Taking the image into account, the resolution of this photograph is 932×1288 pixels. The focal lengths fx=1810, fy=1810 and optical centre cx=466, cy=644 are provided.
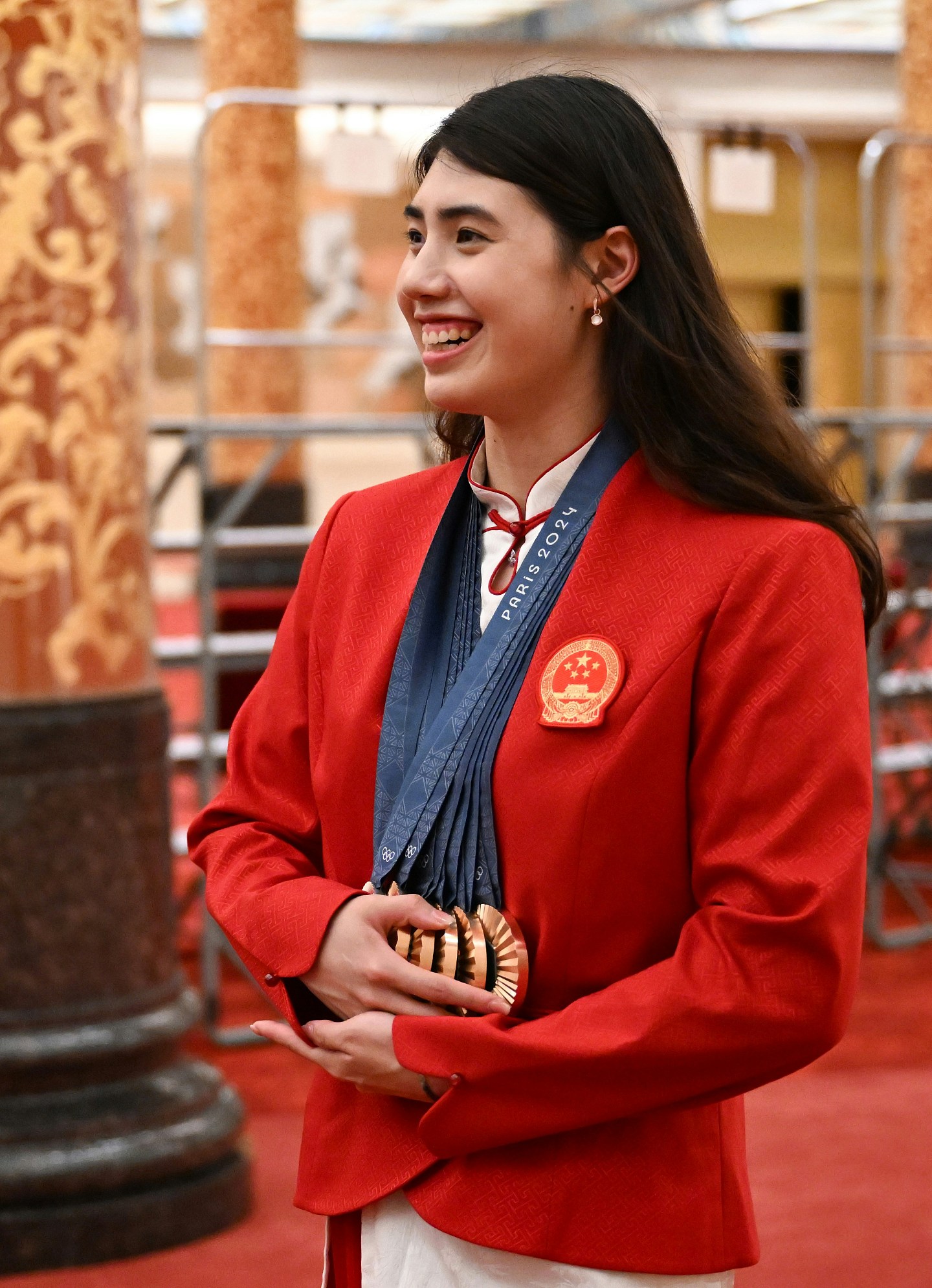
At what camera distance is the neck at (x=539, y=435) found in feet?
5.21

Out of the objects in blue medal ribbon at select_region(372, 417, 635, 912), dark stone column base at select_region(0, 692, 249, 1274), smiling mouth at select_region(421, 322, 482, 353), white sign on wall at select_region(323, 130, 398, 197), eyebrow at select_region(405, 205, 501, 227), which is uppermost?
white sign on wall at select_region(323, 130, 398, 197)

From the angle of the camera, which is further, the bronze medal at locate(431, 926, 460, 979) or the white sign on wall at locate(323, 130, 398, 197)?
the white sign on wall at locate(323, 130, 398, 197)

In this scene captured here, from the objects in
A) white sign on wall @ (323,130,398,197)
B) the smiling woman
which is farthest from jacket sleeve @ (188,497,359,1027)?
white sign on wall @ (323,130,398,197)

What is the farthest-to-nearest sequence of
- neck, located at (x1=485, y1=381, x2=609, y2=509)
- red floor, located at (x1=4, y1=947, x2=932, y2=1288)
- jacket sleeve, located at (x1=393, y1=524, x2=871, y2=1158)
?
red floor, located at (x1=4, y1=947, x2=932, y2=1288) < neck, located at (x1=485, y1=381, x2=609, y2=509) < jacket sleeve, located at (x1=393, y1=524, x2=871, y2=1158)

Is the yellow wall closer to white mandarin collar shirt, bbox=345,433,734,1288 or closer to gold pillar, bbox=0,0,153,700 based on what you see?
gold pillar, bbox=0,0,153,700

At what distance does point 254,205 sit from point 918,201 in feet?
10.2

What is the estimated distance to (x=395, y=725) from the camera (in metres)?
1.57

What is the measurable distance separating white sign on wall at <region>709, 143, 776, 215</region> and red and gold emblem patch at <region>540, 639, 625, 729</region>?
14.9 ft

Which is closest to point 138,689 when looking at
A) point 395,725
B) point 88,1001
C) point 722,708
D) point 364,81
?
point 88,1001

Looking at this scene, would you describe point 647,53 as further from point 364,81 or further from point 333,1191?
point 333,1191

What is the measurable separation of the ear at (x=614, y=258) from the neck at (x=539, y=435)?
0.11 meters

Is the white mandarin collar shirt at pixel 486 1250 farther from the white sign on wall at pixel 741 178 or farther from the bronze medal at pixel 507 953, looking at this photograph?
the white sign on wall at pixel 741 178

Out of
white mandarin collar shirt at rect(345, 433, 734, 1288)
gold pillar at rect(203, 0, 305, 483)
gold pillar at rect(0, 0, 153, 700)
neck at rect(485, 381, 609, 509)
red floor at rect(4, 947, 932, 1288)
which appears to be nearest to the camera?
white mandarin collar shirt at rect(345, 433, 734, 1288)

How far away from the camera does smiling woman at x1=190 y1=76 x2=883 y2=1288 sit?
138cm
